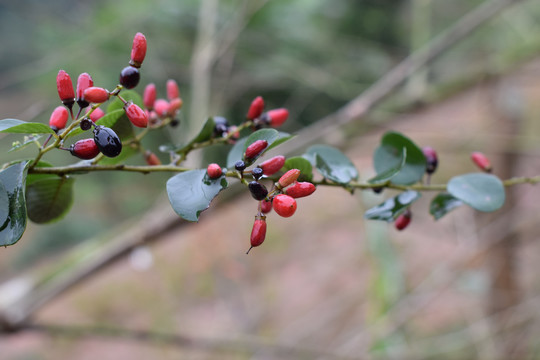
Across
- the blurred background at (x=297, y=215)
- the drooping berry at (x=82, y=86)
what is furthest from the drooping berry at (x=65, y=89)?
the blurred background at (x=297, y=215)

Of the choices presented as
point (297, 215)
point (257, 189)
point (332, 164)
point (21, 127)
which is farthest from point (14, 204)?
point (297, 215)

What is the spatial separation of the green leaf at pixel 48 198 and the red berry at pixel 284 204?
217 millimetres

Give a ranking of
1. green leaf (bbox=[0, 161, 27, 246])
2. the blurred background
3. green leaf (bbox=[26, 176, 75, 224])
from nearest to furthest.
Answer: green leaf (bbox=[0, 161, 27, 246])
green leaf (bbox=[26, 176, 75, 224])
the blurred background

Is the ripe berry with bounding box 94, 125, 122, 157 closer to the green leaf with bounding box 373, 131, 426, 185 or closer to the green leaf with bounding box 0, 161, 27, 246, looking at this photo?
the green leaf with bounding box 0, 161, 27, 246

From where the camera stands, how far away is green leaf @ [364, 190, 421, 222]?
44 centimetres

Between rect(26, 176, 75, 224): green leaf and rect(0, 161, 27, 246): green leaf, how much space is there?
85 mm

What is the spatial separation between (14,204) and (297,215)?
4.55 meters

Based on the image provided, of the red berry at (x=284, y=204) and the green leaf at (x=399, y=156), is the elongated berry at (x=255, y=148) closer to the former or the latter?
the red berry at (x=284, y=204)

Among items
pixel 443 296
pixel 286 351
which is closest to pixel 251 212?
pixel 443 296

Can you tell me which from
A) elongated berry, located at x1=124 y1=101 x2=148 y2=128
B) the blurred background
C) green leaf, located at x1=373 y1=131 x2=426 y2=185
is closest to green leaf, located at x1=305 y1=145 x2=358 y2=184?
green leaf, located at x1=373 y1=131 x2=426 y2=185

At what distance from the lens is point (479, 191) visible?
0.48 metres

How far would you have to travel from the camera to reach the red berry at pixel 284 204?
1.16 feet

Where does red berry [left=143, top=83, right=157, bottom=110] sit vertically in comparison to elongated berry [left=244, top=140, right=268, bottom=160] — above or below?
above

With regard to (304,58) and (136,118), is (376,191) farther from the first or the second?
(304,58)
